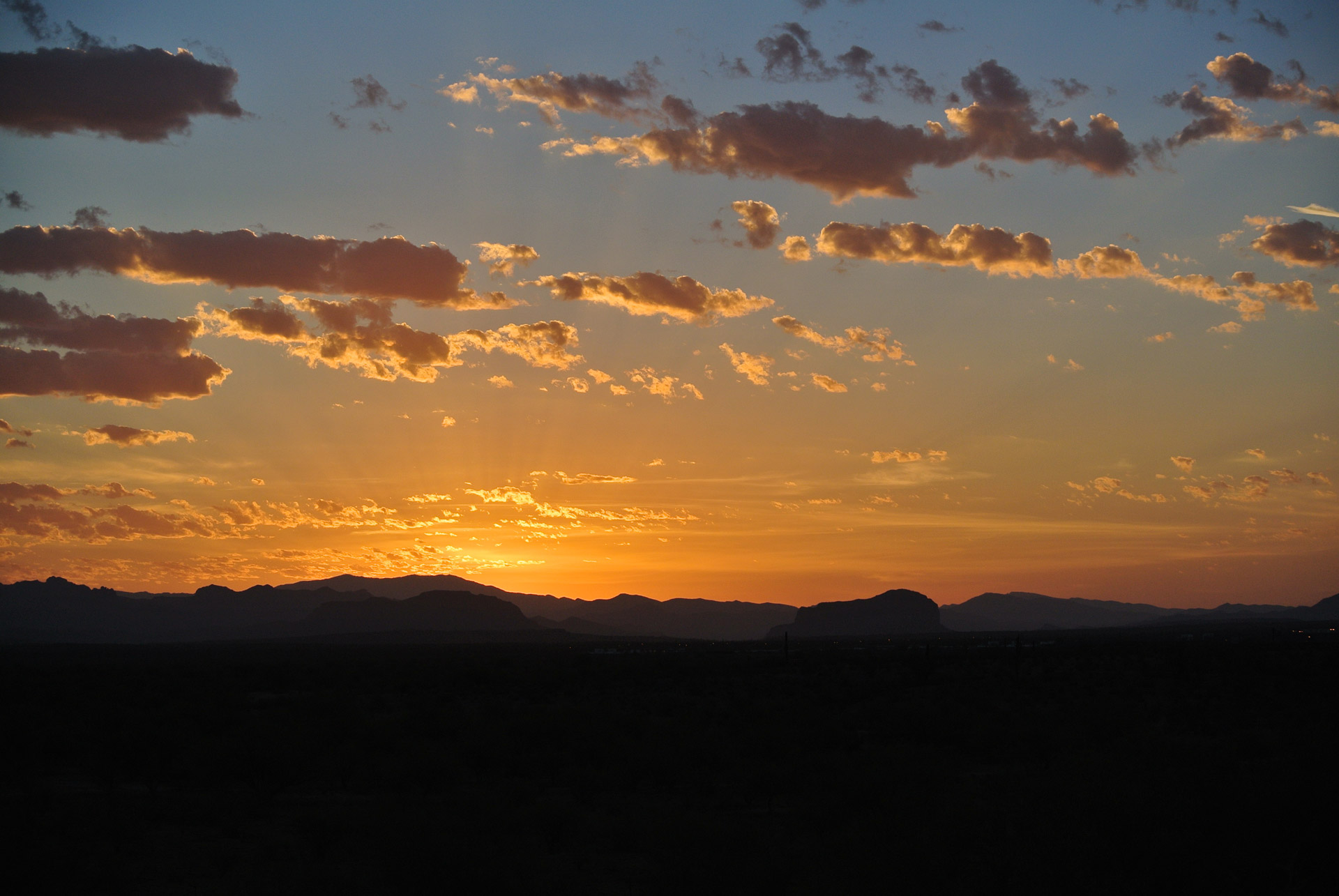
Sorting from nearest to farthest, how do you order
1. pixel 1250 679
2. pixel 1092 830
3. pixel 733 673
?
pixel 1092 830 → pixel 1250 679 → pixel 733 673

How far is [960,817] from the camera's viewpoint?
11.5 meters

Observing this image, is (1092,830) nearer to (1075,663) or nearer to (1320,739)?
(1320,739)

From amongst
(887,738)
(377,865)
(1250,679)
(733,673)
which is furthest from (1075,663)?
(377,865)

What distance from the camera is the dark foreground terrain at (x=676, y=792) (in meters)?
10.2

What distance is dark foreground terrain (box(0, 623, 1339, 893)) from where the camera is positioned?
10211 millimetres

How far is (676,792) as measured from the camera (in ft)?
56.8

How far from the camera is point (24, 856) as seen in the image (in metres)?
11.0

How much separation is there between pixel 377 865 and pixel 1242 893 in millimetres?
9471

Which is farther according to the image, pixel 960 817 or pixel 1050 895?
pixel 960 817

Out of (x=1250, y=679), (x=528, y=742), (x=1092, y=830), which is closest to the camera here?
(x=1092, y=830)

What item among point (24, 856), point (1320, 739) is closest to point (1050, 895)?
point (1320, 739)

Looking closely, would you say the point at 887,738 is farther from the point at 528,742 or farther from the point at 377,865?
the point at 377,865

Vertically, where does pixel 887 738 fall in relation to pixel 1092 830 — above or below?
below

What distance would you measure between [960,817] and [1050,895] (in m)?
2.51
